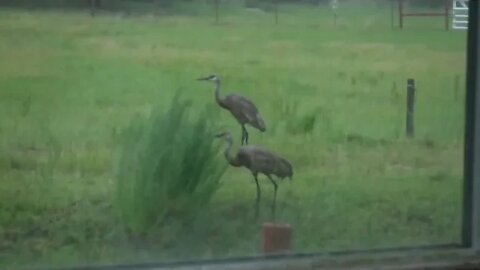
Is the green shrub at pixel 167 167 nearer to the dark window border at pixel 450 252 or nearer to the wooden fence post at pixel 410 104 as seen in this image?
the dark window border at pixel 450 252

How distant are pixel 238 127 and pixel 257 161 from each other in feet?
0.24

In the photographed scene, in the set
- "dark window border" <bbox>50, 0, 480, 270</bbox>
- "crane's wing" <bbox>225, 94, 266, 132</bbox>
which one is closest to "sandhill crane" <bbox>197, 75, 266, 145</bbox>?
→ "crane's wing" <bbox>225, 94, 266, 132</bbox>

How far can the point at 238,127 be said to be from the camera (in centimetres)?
180

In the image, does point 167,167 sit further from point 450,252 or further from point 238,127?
point 450,252

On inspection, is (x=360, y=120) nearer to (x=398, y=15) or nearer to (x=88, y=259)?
(x=398, y=15)

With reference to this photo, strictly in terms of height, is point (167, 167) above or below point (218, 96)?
below

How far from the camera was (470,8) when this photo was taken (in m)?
1.89

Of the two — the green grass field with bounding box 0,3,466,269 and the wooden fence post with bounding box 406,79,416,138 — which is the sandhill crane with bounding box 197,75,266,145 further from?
the wooden fence post with bounding box 406,79,416,138

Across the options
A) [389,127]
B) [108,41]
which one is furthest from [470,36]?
[108,41]

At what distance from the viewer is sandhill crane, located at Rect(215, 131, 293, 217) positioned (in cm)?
180

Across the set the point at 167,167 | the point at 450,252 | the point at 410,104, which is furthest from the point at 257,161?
the point at 450,252

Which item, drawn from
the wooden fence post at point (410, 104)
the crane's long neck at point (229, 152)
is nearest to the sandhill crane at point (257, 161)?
the crane's long neck at point (229, 152)

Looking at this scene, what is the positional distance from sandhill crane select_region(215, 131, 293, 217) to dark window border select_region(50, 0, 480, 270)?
13 cm

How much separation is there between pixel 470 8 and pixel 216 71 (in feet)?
1.73
